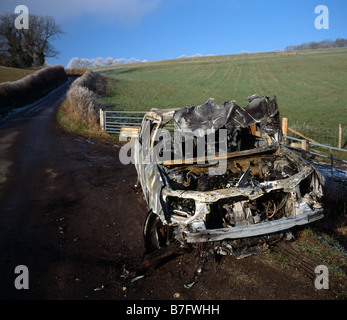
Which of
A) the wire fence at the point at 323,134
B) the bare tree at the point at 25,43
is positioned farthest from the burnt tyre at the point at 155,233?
the bare tree at the point at 25,43

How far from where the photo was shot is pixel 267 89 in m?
33.4

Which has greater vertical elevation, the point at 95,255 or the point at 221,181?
the point at 221,181

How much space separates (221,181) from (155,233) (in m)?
1.37

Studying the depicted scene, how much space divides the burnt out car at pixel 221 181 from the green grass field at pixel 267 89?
14.7 meters

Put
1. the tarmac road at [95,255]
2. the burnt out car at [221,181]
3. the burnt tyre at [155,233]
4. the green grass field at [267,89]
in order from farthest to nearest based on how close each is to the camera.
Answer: the green grass field at [267,89], the burnt tyre at [155,233], the burnt out car at [221,181], the tarmac road at [95,255]

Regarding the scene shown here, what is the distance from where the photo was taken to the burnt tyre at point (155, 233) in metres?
4.54

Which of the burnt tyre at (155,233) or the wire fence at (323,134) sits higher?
the wire fence at (323,134)

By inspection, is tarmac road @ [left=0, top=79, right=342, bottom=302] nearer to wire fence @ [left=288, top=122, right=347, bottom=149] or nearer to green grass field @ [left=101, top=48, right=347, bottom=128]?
wire fence @ [left=288, top=122, right=347, bottom=149]

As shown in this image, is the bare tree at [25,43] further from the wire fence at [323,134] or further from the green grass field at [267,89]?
the wire fence at [323,134]

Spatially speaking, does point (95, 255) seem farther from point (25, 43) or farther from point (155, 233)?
point (25, 43)

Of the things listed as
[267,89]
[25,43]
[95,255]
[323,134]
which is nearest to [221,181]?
[95,255]

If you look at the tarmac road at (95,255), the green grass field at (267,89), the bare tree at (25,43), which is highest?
the bare tree at (25,43)

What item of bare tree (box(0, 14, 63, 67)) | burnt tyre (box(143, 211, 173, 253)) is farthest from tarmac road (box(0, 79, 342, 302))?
bare tree (box(0, 14, 63, 67))

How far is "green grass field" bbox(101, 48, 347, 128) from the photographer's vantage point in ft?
79.9
